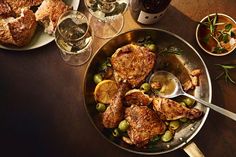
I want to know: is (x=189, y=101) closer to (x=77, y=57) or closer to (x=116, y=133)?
(x=116, y=133)

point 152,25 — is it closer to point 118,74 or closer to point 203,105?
point 118,74

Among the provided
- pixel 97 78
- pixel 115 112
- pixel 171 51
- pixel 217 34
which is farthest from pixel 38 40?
pixel 217 34

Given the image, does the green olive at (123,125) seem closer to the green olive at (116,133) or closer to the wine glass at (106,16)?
the green olive at (116,133)

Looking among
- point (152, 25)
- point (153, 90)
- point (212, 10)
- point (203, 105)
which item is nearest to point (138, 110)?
point (153, 90)

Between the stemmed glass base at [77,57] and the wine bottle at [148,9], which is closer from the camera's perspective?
the wine bottle at [148,9]

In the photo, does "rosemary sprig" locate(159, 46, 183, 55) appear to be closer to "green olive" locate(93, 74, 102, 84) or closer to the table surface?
the table surface

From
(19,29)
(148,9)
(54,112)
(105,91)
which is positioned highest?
(148,9)

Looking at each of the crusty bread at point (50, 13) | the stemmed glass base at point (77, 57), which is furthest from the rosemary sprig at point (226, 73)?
the crusty bread at point (50, 13)
